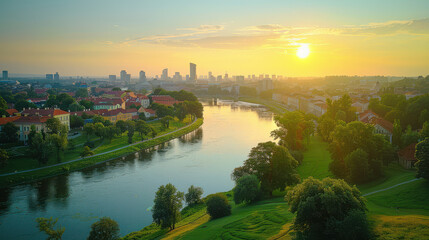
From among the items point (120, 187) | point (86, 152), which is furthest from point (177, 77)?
point (120, 187)

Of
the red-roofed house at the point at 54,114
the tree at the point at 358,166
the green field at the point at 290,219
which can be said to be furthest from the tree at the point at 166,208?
Answer: the red-roofed house at the point at 54,114

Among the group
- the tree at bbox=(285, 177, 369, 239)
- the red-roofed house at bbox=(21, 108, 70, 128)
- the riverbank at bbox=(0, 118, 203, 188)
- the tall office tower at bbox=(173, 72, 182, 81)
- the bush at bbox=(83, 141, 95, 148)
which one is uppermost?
the tall office tower at bbox=(173, 72, 182, 81)

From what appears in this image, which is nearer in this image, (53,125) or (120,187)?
(120,187)

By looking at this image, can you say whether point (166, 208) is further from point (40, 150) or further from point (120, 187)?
point (40, 150)

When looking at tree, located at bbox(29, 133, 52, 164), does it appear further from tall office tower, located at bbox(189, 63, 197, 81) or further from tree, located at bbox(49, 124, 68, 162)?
tall office tower, located at bbox(189, 63, 197, 81)

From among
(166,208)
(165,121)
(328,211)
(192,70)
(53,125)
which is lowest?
(166,208)

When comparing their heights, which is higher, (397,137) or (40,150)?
(397,137)

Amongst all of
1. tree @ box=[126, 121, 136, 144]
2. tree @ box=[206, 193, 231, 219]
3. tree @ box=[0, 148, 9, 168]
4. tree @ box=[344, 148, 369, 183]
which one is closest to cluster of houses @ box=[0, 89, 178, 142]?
tree @ box=[0, 148, 9, 168]
